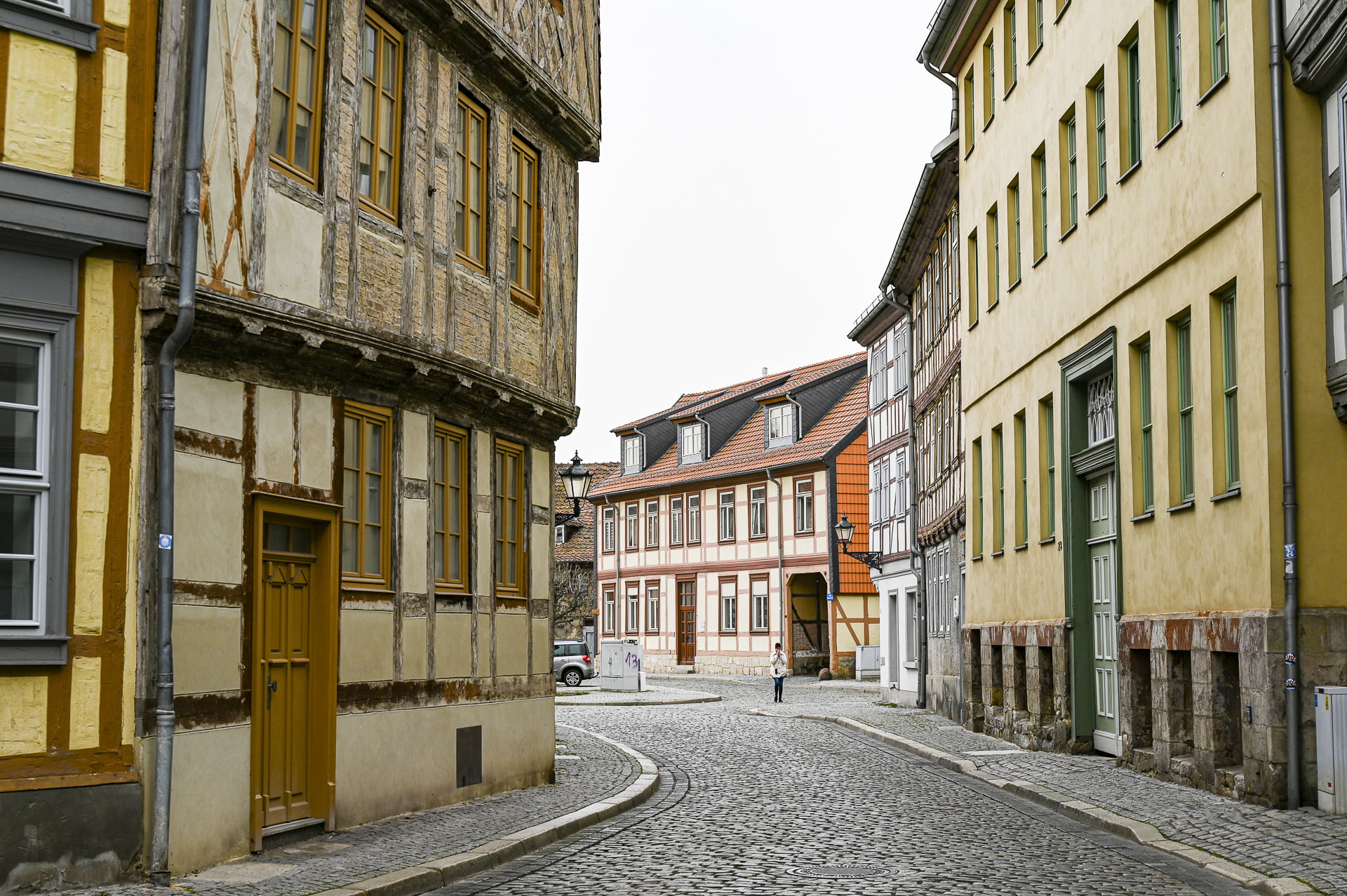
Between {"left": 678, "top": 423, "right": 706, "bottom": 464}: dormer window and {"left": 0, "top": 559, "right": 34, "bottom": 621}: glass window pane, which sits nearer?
{"left": 0, "top": 559, "right": 34, "bottom": 621}: glass window pane

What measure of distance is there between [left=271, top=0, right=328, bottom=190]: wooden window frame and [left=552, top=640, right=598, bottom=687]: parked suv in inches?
1645

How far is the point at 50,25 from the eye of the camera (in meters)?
9.32

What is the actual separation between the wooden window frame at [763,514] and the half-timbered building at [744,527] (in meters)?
0.06

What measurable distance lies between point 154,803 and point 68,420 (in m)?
2.33

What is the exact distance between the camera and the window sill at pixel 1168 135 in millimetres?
16156

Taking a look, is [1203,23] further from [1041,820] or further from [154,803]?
[154,803]

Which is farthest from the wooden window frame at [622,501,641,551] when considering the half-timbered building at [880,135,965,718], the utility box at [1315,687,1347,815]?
the utility box at [1315,687,1347,815]

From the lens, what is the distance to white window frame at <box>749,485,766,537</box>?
5778cm

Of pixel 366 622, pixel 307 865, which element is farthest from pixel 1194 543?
pixel 307 865

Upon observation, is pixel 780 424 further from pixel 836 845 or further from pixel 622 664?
pixel 836 845

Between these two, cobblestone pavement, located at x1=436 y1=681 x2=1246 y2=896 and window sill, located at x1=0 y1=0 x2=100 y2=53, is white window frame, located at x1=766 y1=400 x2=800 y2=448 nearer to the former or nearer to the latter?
cobblestone pavement, located at x1=436 y1=681 x2=1246 y2=896

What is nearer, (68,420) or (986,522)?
(68,420)

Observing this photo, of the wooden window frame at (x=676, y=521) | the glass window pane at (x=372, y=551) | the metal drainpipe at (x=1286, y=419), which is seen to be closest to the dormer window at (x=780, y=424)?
the wooden window frame at (x=676, y=521)

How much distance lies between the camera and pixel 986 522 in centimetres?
2577
